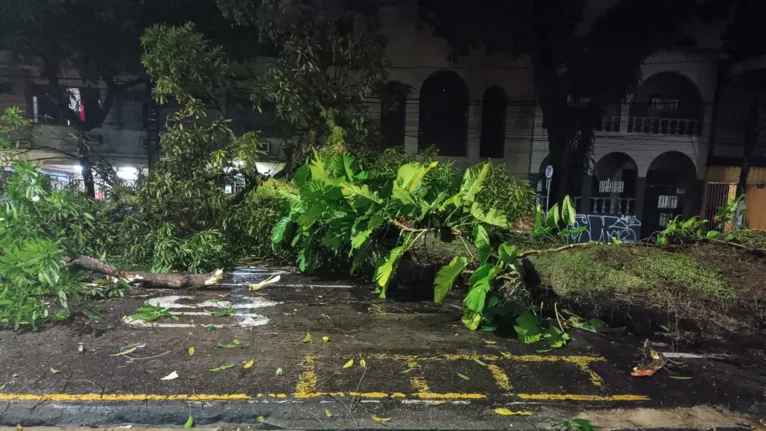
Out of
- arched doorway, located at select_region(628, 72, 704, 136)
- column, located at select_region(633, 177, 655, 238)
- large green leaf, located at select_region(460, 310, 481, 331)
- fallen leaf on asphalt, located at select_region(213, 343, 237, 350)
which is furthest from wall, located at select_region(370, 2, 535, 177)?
fallen leaf on asphalt, located at select_region(213, 343, 237, 350)

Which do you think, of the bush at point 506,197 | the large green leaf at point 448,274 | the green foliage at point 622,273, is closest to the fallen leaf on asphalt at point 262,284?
the large green leaf at point 448,274

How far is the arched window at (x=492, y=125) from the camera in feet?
56.2

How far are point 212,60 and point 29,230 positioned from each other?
498 cm

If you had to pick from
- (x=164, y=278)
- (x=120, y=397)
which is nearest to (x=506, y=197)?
(x=164, y=278)

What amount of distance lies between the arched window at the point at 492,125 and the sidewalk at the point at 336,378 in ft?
39.6

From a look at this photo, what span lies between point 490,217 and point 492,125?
40.7 ft

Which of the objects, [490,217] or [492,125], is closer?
[490,217]

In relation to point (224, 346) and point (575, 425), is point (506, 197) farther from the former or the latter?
point (224, 346)

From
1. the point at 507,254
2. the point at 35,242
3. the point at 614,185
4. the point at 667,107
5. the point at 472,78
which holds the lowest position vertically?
the point at 35,242

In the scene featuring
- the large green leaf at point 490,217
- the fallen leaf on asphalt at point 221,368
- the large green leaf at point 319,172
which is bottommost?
the fallen leaf on asphalt at point 221,368

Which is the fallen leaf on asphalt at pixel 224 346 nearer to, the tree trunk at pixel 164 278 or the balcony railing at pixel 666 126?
the tree trunk at pixel 164 278

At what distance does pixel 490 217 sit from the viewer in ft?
18.8

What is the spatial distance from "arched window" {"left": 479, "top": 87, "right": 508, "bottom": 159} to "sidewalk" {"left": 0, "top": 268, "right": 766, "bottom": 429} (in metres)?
12.1

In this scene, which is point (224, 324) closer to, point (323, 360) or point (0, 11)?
point (323, 360)
